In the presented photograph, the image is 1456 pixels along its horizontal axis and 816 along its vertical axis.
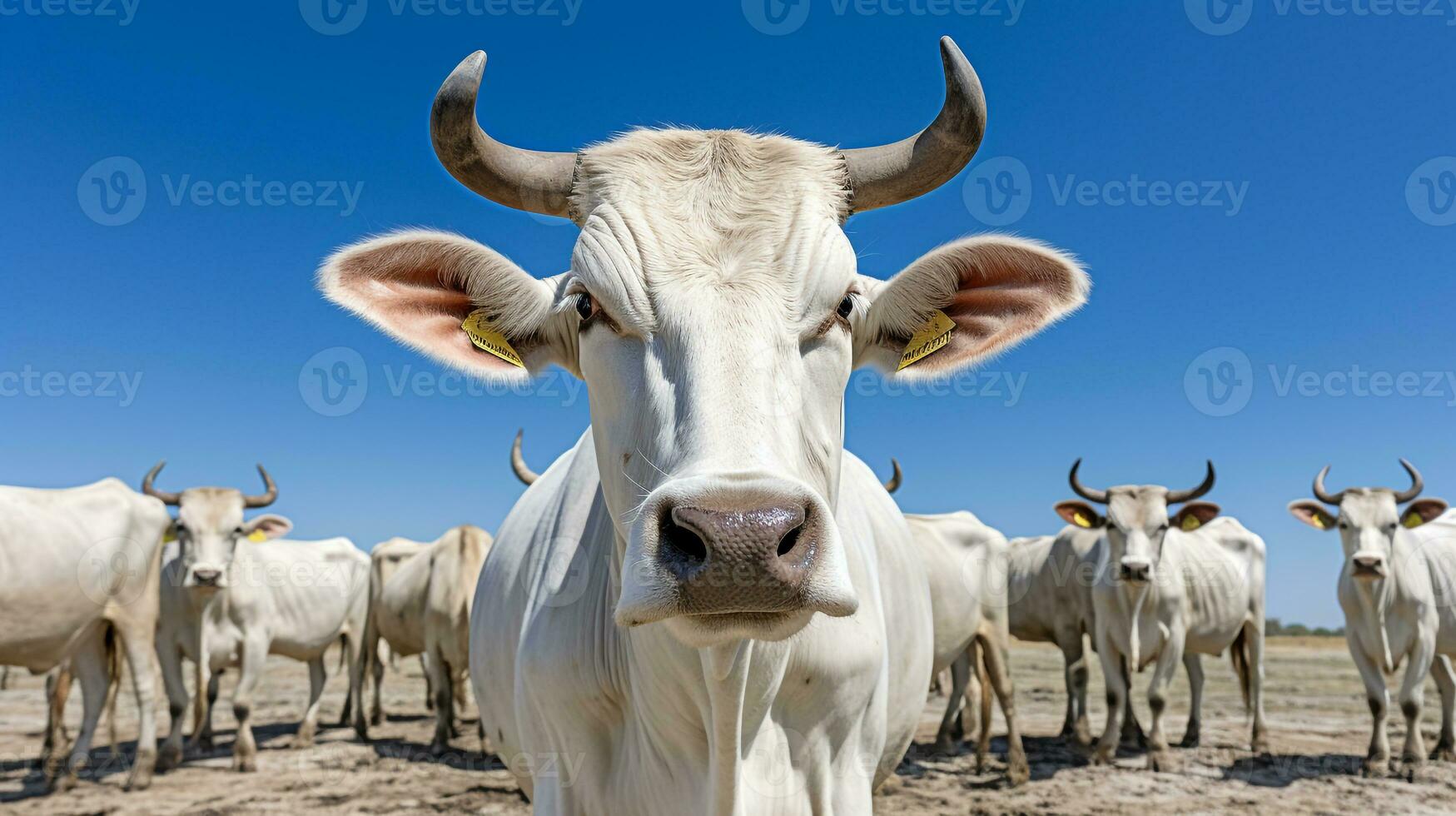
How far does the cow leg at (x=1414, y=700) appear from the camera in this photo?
978cm

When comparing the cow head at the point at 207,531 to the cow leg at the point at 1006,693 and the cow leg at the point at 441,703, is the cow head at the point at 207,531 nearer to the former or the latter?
the cow leg at the point at 441,703

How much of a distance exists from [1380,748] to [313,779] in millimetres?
11074

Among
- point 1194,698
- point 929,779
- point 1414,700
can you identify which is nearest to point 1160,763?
point 929,779

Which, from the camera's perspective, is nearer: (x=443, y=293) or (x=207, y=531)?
(x=443, y=293)

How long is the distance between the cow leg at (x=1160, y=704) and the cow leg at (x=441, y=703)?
7.86 m

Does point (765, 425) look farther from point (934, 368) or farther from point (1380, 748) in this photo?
point (1380, 748)

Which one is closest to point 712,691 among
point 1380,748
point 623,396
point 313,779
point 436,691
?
point 623,396

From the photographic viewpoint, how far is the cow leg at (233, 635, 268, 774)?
9867mm

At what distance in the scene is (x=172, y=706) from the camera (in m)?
10.0

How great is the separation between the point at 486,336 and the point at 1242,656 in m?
13.9

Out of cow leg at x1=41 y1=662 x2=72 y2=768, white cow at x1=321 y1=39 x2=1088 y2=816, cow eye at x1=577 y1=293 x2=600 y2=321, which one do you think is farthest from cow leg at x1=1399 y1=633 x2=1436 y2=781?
cow leg at x1=41 y1=662 x2=72 y2=768

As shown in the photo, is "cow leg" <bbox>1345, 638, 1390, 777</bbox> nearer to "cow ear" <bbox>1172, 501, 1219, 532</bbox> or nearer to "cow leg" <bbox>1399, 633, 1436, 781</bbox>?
"cow leg" <bbox>1399, 633, 1436, 781</bbox>

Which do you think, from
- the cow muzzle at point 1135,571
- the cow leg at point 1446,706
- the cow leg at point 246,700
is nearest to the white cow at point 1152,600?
the cow muzzle at point 1135,571

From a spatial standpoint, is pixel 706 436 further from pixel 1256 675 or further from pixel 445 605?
pixel 1256 675
